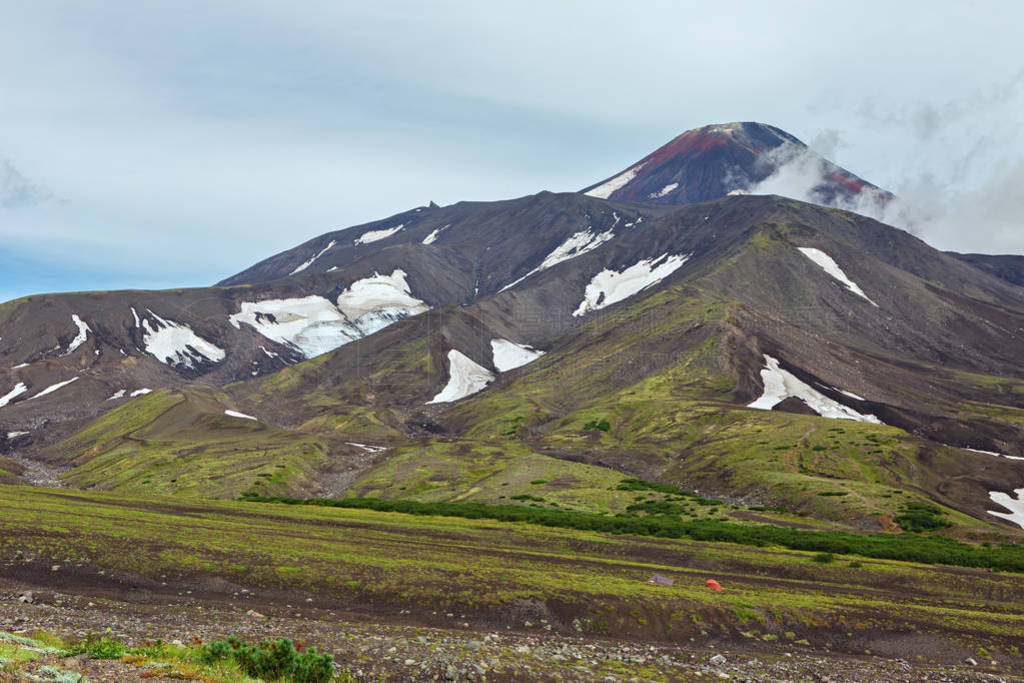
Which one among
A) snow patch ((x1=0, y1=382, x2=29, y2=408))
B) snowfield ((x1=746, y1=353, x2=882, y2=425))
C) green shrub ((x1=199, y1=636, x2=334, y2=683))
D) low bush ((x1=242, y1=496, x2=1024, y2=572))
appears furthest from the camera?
snow patch ((x1=0, y1=382, x2=29, y2=408))

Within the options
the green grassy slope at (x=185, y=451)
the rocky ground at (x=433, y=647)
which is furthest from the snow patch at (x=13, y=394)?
the rocky ground at (x=433, y=647)

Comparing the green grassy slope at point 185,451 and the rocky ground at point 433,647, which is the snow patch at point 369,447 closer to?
the green grassy slope at point 185,451

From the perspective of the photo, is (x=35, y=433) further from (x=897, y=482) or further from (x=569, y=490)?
(x=897, y=482)

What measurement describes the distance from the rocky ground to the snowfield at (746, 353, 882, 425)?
364 ft

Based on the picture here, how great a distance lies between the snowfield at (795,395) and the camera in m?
136

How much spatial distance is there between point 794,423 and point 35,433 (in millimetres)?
171416

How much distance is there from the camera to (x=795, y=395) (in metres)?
144

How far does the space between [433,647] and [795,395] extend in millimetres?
135094

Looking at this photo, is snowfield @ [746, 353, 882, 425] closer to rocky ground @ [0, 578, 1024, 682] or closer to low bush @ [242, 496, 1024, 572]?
low bush @ [242, 496, 1024, 572]

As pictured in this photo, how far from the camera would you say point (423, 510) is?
72250 millimetres

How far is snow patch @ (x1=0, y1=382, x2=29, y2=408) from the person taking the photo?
193m

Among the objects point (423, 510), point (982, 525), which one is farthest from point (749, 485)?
point (423, 510)

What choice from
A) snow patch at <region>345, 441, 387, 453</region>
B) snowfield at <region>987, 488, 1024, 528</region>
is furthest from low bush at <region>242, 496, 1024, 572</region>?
snow patch at <region>345, 441, 387, 453</region>

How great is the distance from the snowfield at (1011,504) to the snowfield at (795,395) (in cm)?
3889
